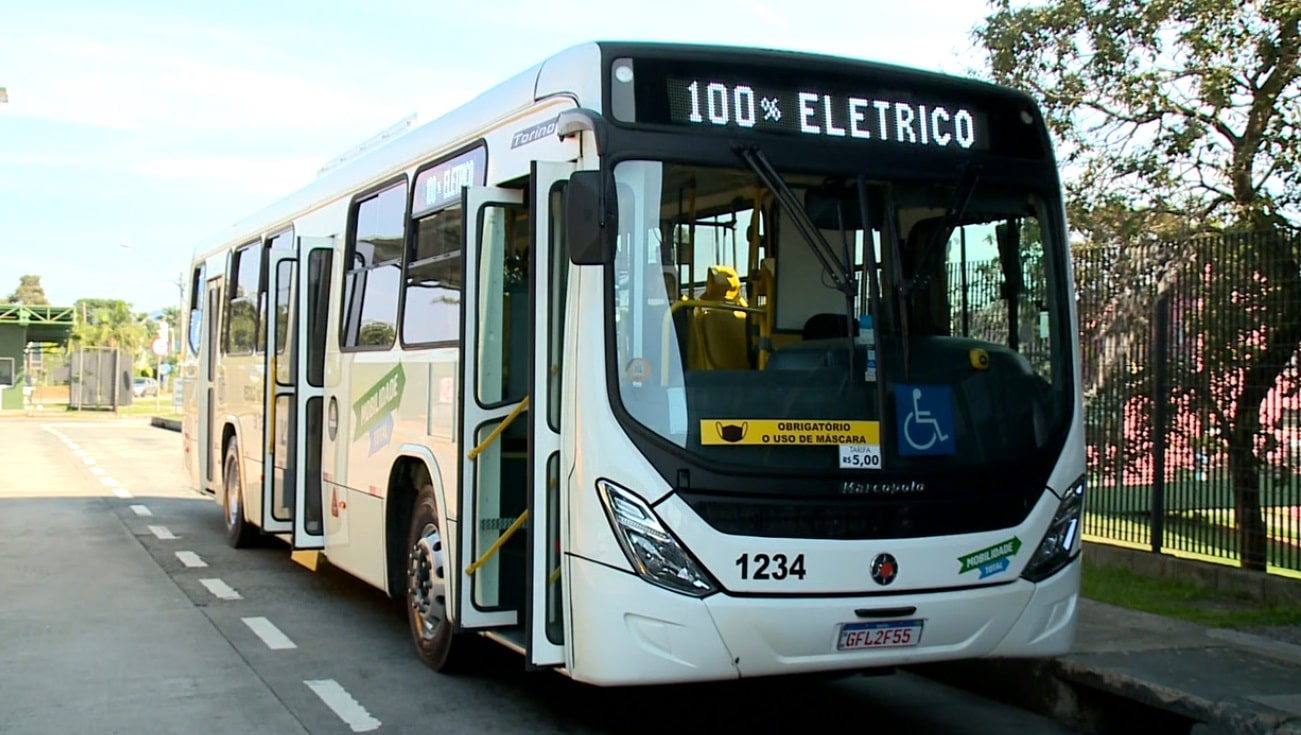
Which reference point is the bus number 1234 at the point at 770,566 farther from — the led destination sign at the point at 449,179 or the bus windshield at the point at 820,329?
the led destination sign at the point at 449,179

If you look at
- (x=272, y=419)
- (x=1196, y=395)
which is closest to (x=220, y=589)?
(x=272, y=419)

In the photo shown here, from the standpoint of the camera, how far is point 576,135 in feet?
19.1

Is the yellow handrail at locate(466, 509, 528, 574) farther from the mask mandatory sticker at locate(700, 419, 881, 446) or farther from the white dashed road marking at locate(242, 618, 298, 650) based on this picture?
the white dashed road marking at locate(242, 618, 298, 650)

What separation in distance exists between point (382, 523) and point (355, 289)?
1.70m

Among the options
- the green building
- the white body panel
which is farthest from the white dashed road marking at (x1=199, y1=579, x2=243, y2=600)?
the green building

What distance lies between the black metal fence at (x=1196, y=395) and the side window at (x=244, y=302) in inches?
270

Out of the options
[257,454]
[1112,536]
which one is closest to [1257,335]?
[1112,536]

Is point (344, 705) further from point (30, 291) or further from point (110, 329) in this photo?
point (30, 291)

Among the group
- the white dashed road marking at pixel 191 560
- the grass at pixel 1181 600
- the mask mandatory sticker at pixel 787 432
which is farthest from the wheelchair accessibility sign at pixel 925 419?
the white dashed road marking at pixel 191 560

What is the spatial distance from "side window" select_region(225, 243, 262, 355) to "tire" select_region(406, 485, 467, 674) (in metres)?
4.73

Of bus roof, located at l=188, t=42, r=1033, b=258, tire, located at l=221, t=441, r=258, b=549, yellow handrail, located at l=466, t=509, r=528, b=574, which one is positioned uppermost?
bus roof, located at l=188, t=42, r=1033, b=258

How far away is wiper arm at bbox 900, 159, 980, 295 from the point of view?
5.94 metres

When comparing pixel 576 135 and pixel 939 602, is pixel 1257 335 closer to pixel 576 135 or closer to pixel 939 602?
pixel 939 602

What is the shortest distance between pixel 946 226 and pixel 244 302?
810 cm
